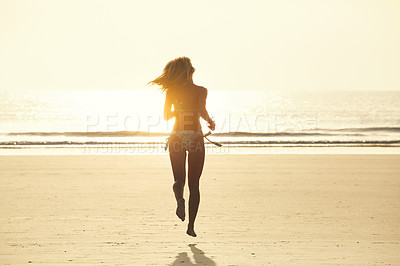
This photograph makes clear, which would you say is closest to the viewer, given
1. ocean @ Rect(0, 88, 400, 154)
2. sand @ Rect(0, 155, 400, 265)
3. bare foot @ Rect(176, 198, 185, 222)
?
sand @ Rect(0, 155, 400, 265)

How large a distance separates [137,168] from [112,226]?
22.4ft

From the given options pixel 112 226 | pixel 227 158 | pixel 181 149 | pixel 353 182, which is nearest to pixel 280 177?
pixel 353 182

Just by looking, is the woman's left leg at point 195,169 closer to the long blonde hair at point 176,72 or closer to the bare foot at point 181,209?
the bare foot at point 181,209

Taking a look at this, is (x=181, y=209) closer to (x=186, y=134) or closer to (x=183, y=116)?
(x=186, y=134)

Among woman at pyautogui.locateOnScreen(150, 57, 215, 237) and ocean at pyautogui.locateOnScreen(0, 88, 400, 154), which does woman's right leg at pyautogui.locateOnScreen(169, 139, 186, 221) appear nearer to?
woman at pyautogui.locateOnScreen(150, 57, 215, 237)

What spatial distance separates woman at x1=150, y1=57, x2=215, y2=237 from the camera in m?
5.83

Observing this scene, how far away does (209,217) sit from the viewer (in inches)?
300

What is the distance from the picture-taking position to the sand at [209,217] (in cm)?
560

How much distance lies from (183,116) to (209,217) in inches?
84.6

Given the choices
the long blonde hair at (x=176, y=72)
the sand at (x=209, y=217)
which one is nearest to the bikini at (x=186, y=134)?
the long blonde hair at (x=176, y=72)

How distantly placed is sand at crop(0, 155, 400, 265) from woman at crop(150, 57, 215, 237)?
782 millimetres

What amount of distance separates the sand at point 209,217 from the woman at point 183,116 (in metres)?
0.78

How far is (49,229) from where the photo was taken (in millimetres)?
6758

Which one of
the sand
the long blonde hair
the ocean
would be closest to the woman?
the long blonde hair
